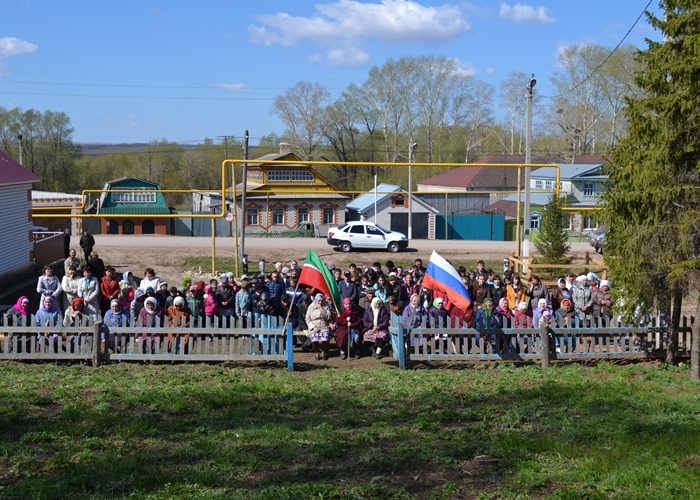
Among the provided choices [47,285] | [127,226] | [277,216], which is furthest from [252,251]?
[127,226]

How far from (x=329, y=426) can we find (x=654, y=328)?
25.3 ft

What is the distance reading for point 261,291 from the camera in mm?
15523

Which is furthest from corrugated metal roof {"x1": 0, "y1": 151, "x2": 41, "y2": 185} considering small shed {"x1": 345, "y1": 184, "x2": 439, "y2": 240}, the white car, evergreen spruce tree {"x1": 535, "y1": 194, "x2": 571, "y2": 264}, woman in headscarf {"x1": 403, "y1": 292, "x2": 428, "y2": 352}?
small shed {"x1": 345, "y1": 184, "x2": 439, "y2": 240}

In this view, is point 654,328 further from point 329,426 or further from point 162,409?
point 162,409

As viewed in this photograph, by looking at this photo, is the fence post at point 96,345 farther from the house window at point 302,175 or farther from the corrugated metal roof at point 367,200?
the house window at point 302,175

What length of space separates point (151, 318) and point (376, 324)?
13.7 ft

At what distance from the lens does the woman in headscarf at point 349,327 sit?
555 inches

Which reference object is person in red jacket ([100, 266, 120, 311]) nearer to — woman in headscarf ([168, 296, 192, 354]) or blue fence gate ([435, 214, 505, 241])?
woman in headscarf ([168, 296, 192, 354])

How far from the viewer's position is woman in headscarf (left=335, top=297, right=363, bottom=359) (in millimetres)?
14109

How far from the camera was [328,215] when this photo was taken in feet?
182

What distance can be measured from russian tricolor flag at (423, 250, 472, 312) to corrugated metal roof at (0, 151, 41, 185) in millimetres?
14766

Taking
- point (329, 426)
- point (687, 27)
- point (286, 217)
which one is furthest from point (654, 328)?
point (286, 217)

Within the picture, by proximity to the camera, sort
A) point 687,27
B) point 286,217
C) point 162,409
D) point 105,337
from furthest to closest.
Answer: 1. point 286,217
2. point 105,337
3. point 687,27
4. point 162,409

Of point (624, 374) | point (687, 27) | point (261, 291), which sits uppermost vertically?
point (687, 27)
